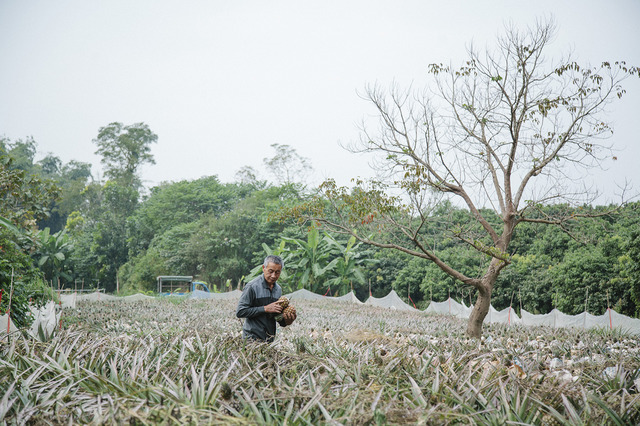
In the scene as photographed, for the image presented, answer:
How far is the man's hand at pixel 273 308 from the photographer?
13.7 ft

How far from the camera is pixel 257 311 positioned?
4.33m

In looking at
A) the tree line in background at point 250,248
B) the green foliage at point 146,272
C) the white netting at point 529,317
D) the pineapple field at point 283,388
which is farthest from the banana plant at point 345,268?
the pineapple field at point 283,388

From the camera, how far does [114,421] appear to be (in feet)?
6.64

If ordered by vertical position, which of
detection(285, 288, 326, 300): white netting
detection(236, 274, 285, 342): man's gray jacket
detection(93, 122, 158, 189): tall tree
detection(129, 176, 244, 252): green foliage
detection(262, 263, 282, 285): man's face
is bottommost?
detection(285, 288, 326, 300): white netting

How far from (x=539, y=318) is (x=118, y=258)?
33.3 meters

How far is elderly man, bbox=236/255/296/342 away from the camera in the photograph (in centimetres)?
437

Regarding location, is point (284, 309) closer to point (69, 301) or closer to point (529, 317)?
point (529, 317)

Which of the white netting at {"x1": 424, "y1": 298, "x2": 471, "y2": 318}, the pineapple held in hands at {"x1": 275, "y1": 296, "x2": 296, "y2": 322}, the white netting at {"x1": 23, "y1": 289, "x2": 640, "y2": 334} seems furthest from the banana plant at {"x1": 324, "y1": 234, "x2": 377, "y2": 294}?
the pineapple held in hands at {"x1": 275, "y1": 296, "x2": 296, "y2": 322}

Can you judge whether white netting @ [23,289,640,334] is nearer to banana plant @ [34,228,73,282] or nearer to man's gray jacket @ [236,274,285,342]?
man's gray jacket @ [236,274,285,342]

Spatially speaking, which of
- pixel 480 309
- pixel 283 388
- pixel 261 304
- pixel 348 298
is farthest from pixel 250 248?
pixel 283 388

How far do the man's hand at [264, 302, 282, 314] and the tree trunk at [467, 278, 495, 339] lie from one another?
5.64m

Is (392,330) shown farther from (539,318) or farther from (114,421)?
(114,421)

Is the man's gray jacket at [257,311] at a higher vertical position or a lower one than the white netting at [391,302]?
higher

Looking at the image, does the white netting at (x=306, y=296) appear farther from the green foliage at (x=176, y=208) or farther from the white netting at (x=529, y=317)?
the green foliage at (x=176, y=208)
